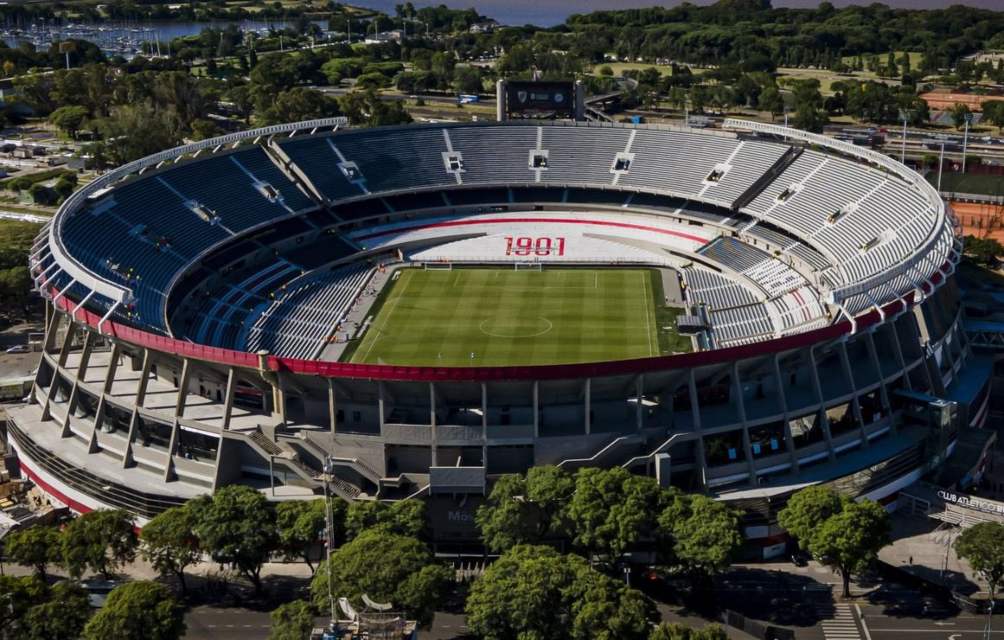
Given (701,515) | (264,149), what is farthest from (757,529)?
(264,149)

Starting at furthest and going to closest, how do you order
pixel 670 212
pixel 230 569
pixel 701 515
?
pixel 670 212 < pixel 230 569 < pixel 701 515

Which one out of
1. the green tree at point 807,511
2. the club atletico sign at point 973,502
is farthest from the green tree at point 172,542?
the club atletico sign at point 973,502

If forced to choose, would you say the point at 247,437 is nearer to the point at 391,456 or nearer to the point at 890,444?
the point at 391,456

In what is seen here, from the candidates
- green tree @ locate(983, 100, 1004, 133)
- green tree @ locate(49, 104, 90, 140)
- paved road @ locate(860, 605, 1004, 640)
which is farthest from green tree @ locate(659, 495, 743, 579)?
green tree @ locate(49, 104, 90, 140)

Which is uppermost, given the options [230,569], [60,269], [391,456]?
[60,269]

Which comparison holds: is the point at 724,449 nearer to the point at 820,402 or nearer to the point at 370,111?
the point at 820,402

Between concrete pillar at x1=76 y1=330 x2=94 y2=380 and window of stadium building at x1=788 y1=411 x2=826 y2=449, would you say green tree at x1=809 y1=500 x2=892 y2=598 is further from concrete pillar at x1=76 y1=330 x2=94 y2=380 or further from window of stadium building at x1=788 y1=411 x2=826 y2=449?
concrete pillar at x1=76 y1=330 x2=94 y2=380
